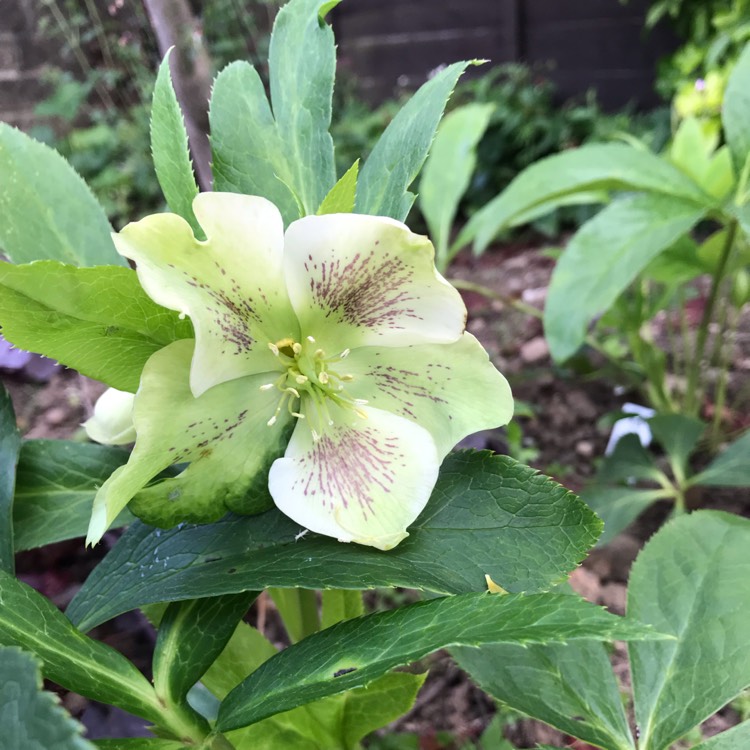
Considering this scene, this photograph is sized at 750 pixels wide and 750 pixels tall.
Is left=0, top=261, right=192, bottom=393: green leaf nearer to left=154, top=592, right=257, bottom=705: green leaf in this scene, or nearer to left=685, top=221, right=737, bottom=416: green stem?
left=154, top=592, right=257, bottom=705: green leaf

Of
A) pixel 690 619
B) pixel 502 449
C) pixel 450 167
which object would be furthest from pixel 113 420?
pixel 450 167

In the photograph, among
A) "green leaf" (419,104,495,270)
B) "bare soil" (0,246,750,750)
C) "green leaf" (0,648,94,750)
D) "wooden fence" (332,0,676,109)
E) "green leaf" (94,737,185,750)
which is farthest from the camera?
"wooden fence" (332,0,676,109)

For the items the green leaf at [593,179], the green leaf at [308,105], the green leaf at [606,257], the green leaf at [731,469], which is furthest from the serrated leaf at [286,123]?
the green leaf at [731,469]

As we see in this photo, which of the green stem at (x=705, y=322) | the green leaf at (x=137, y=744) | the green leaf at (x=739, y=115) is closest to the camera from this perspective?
the green leaf at (x=137, y=744)

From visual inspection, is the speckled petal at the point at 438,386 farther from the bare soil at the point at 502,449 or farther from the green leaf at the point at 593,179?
the green leaf at the point at 593,179

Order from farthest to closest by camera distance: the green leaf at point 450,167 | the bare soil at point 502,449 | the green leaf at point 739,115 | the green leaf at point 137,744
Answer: the green leaf at point 450,167 < the green leaf at point 739,115 < the bare soil at point 502,449 < the green leaf at point 137,744

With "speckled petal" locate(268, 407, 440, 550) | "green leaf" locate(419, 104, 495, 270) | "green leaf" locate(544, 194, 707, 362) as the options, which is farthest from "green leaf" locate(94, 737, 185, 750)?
"green leaf" locate(419, 104, 495, 270)
